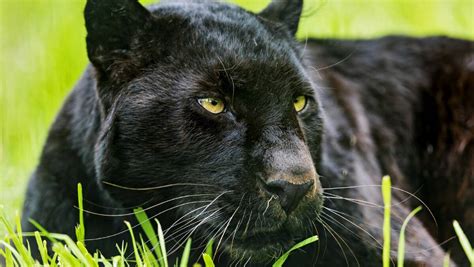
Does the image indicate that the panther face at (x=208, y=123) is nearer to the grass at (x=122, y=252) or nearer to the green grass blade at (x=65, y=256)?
the grass at (x=122, y=252)

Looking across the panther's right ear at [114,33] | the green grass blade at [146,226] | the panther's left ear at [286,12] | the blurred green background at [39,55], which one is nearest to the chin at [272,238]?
the green grass blade at [146,226]

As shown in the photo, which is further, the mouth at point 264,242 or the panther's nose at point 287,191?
the mouth at point 264,242

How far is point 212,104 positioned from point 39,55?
3.39 metres

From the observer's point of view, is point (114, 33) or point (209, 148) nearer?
point (209, 148)

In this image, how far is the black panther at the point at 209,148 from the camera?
2736 mm

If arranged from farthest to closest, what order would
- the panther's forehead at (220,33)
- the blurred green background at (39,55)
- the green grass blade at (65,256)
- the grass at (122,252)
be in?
the blurred green background at (39,55), the panther's forehead at (220,33), the green grass blade at (65,256), the grass at (122,252)

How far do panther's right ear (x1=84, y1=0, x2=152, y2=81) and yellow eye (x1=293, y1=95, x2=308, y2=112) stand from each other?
2.14 ft

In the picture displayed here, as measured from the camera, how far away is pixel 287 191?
2.59 m

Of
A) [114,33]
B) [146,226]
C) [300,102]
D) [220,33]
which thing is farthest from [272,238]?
[114,33]

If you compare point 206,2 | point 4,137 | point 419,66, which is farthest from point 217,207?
point 4,137

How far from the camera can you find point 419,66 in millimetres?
4609

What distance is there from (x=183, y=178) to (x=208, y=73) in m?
0.41

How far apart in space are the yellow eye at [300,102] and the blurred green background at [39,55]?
1.85 m

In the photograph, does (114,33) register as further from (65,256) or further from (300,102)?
(65,256)
